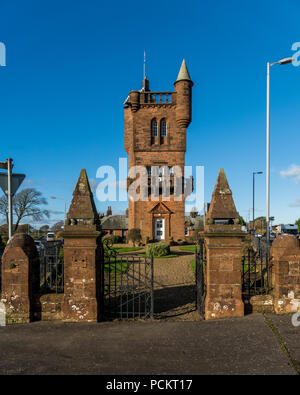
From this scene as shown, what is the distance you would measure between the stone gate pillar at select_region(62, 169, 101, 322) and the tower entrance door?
75.7 feet

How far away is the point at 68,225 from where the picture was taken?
6.38 m

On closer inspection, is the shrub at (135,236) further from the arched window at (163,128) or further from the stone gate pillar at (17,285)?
the stone gate pillar at (17,285)

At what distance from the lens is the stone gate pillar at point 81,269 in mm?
6160

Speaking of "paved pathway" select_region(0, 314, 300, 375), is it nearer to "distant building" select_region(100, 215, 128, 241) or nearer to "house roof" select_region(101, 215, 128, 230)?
"distant building" select_region(100, 215, 128, 241)

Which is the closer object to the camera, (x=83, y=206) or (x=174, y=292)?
(x=83, y=206)

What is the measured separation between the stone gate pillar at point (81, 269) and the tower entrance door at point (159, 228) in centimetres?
2306

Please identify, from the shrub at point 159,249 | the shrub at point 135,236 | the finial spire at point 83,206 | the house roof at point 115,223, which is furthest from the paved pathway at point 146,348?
the house roof at point 115,223

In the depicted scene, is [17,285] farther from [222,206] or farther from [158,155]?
[158,155]

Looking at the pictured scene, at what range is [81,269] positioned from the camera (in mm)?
6199

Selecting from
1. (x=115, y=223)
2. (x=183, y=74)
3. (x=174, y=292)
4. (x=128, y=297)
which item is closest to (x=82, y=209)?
(x=128, y=297)

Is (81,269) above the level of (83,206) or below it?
below

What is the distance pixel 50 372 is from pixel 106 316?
269 centimetres

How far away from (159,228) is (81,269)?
23.5 metres
